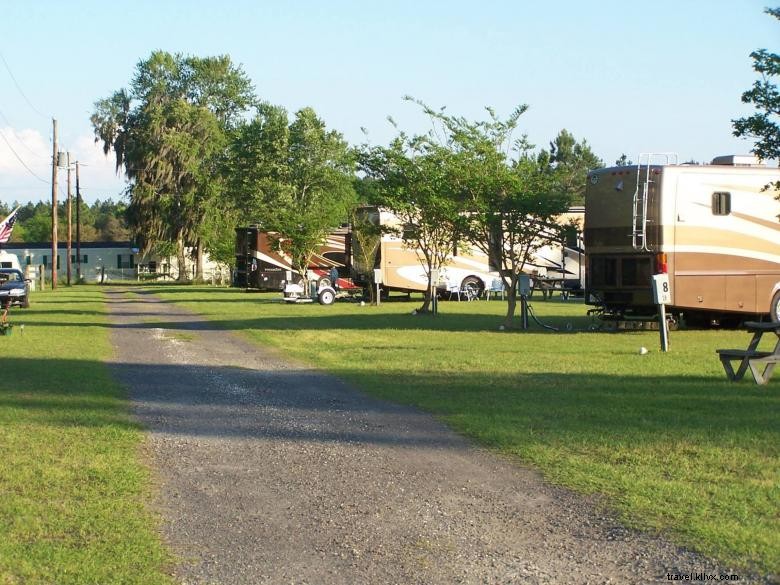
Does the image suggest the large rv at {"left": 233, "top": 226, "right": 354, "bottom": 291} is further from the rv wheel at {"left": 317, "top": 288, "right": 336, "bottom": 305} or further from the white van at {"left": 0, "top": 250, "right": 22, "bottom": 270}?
the white van at {"left": 0, "top": 250, "right": 22, "bottom": 270}

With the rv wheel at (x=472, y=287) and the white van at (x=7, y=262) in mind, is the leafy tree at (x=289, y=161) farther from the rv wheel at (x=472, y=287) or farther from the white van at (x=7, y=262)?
the rv wheel at (x=472, y=287)

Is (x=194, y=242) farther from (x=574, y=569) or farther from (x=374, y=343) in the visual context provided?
(x=574, y=569)

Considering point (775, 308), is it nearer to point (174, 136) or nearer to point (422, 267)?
point (422, 267)

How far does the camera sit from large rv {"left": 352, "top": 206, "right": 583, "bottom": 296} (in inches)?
1602

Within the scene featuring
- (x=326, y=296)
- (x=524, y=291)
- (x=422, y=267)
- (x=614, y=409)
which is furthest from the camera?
(x=422, y=267)

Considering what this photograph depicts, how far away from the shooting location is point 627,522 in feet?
22.4

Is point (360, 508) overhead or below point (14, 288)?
below

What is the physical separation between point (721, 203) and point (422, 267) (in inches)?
774

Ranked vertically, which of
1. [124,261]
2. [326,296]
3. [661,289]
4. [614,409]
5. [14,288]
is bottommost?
[614,409]

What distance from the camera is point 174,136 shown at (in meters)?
74.6

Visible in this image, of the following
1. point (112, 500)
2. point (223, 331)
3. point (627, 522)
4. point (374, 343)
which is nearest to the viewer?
point (627, 522)

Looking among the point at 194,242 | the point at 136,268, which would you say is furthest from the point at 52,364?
the point at 136,268

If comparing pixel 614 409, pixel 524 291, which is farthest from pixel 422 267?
pixel 614 409

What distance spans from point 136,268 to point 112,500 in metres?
86.6
